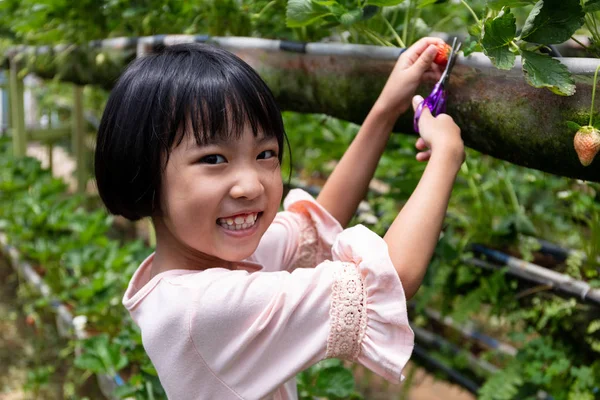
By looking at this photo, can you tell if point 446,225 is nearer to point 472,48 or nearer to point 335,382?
point 335,382

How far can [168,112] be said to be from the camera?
3.72 feet

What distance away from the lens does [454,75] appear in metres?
1.28

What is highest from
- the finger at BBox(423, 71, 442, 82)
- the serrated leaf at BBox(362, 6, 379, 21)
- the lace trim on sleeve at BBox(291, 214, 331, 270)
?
the serrated leaf at BBox(362, 6, 379, 21)

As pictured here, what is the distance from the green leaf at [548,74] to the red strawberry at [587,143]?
0.21 feet

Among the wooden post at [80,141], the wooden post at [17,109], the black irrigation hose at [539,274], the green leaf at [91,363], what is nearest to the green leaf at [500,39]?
the black irrigation hose at [539,274]

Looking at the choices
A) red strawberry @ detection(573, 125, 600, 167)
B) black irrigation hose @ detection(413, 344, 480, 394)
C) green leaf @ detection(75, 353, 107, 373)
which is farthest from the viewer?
black irrigation hose @ detection(413, 344, 480, 394)

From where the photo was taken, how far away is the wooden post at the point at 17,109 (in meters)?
4.45

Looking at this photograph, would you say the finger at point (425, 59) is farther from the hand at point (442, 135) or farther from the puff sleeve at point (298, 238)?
the puff sleeve at point (298, 238)

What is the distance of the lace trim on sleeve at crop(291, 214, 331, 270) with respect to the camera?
59.2 inches

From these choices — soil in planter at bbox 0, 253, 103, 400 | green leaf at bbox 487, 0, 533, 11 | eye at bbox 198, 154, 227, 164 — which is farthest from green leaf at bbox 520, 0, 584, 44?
soil in planter at bbox 0, 253, 103, 400

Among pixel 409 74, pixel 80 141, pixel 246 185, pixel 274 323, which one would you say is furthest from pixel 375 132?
pixel 80 141

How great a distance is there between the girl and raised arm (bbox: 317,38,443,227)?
0.02 metres

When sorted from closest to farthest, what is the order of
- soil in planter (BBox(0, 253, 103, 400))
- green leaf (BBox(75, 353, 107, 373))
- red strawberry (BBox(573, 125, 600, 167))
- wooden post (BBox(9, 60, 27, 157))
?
red strawberry (BBox(573, 125, 600, 167)) < green leaf (BBox(75, 353, 107, 373)) < soil in planter (BBox(0, 253, 103, 400)) < wooden post (BBox(9, 60, 27, 157))

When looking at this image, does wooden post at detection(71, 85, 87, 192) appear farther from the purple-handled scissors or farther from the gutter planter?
the purple-handled scissors
